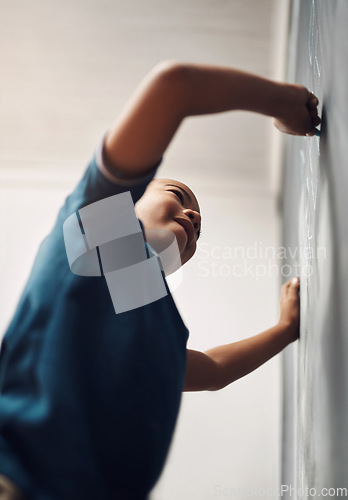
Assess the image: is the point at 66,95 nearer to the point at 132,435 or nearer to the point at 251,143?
the point at 251,143

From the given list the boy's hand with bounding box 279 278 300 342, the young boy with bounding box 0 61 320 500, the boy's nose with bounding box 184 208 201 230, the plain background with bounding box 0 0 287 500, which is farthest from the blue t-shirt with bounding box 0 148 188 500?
the plain background with bounding box 0 0 287 500

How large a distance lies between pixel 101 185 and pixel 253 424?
3.18 ft

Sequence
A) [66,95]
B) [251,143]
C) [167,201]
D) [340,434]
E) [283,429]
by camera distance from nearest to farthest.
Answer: [340,434]
[167,201]
[283,429]
[66,95]
[251,143]

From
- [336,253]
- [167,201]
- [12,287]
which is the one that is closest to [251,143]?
[12,287]

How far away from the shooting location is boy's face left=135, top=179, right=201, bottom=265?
22.0 inches

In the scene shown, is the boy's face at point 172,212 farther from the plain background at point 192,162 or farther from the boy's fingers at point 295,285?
the plain background at point 192,162

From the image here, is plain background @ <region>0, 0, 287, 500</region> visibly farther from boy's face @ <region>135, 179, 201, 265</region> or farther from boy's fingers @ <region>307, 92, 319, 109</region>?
boy's fingers @ <region>307, 92, 319, 109</region>

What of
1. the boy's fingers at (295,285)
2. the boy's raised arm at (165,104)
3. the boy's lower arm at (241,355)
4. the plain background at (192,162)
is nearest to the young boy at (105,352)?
the boy's raised arm at (165,104)

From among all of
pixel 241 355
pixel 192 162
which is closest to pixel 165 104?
pixel 241 355

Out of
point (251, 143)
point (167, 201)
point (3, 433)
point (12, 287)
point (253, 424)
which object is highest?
point (251, 143)

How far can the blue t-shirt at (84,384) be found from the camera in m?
0.41

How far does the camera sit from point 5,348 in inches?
18.9

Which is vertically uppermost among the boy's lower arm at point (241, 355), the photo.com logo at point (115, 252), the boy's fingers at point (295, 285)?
the boy's fingers at point (295, 285)

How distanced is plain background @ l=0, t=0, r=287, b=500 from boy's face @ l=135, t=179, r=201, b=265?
490 mm
